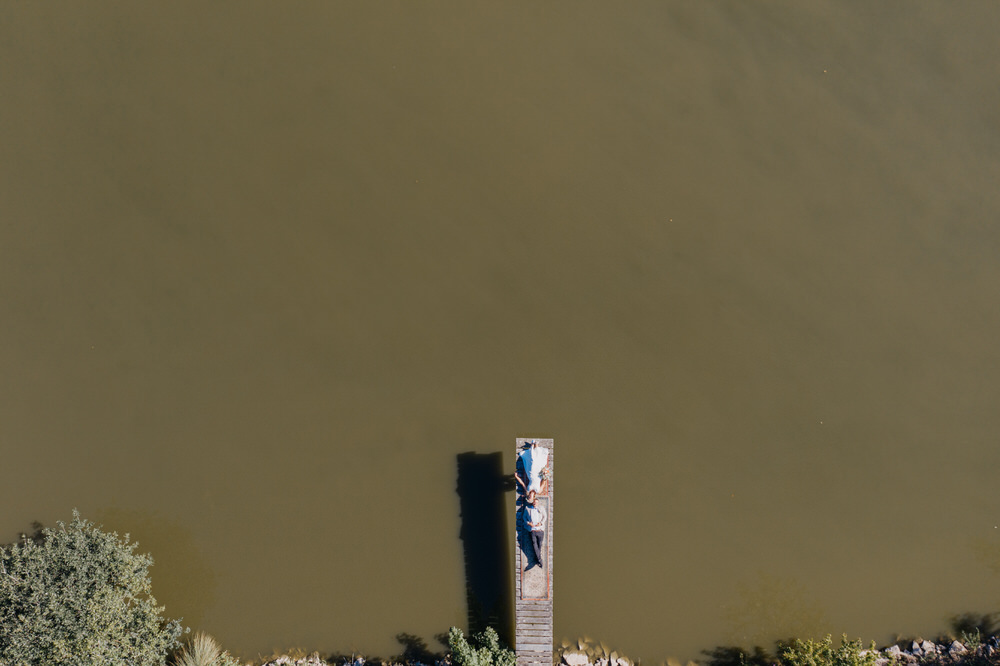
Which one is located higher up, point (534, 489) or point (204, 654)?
point (534, 489)

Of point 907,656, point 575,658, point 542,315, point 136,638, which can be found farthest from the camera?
point 542,315

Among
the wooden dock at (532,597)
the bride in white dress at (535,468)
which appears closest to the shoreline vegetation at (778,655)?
the wooden dock at (532,597)

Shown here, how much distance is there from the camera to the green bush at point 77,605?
354 inches

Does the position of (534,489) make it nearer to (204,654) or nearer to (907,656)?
(204,654)

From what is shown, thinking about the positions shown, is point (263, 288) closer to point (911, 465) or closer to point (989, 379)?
point (911, 465)

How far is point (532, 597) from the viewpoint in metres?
9.84

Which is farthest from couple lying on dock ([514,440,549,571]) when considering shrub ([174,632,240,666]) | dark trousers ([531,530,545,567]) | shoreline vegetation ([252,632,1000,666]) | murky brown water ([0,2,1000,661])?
shrub ([174,632,240,666])

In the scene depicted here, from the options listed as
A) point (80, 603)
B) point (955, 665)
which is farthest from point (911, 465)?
point (80, 603)

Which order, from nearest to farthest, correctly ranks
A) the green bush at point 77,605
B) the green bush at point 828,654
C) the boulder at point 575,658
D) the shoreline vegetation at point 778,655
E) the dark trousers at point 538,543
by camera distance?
the green bush at point 77,605 → the green bush at point 828,654 → the dark trousers at point 538,543 → the shoreline vegetation at point 778,655 → the boulder at point 575,658

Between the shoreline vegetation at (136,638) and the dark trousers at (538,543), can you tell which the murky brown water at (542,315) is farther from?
the dark trousers at (538,543)

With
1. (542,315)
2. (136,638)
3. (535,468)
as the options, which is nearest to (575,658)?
(535,468)

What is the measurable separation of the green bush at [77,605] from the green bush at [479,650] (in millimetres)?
4103

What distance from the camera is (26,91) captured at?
10.6 meters

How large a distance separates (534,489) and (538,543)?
79 centimetres
